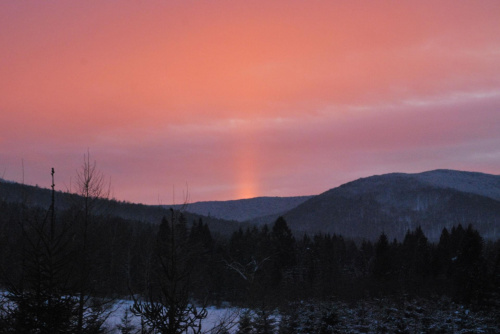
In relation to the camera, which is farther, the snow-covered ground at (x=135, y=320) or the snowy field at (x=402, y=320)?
the snowy field at (x=402, y=320)

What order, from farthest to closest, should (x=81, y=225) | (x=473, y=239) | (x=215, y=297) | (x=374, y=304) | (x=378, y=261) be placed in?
(x=378, y=261)
(x=215, y=297)
(x=473, y=239)
(x=374, y=304)
(x=81, y=225)

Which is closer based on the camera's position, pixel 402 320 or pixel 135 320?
pixel 402 320

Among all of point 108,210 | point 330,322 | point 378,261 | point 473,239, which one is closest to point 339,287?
point 378,261

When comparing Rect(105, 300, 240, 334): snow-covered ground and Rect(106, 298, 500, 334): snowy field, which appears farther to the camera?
Rect(106, 298, 500, 334): snowy field

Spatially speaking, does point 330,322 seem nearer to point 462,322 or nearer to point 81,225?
point 462,322

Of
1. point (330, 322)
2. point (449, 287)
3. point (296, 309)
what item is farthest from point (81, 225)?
point (449, 287)

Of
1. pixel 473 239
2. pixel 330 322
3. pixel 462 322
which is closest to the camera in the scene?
pixel 462 322

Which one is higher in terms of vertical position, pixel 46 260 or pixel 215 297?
pixel 46 260

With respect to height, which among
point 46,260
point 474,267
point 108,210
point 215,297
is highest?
point 108,210

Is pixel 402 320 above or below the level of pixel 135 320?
above

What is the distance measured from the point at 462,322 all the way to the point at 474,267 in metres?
19.8

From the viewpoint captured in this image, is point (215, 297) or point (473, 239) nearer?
point (473, 239)

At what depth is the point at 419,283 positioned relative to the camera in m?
94.8

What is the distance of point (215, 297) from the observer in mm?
93562
